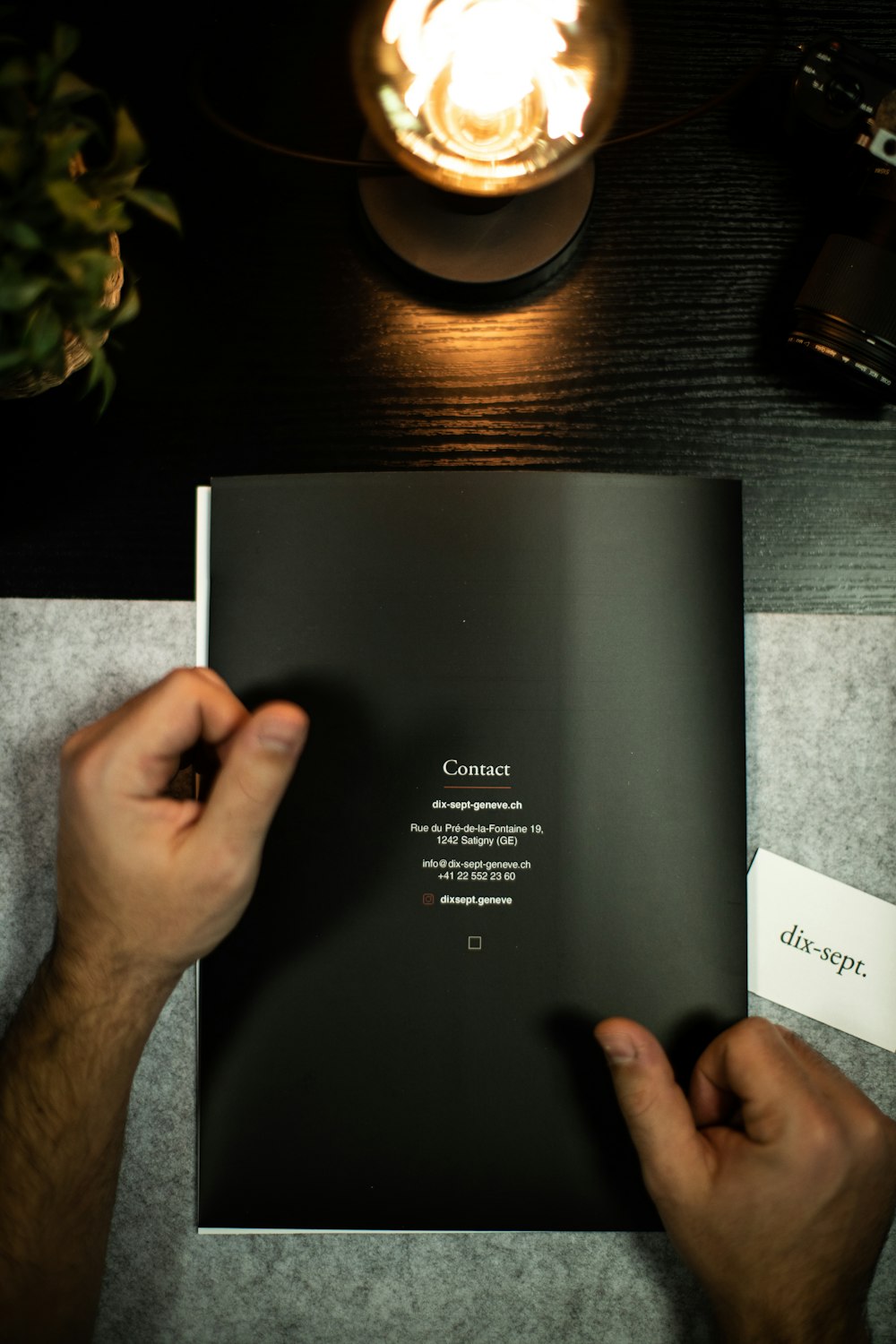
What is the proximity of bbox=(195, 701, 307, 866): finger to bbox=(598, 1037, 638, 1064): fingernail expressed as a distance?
0.77ft

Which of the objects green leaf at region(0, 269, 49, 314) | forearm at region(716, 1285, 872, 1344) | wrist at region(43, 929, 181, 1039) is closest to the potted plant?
green leaf at region(0, 269, 49, 314)

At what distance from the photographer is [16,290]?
401 millimetres

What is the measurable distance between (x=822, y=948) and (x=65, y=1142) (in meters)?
0.47

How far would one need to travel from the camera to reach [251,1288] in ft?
1.84

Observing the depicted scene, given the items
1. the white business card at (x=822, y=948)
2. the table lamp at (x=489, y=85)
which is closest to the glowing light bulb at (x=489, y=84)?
the table lamp at (x=489, y=85)

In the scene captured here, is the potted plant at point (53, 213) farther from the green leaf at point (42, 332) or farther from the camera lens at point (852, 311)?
the camera lens at point (852, 311)

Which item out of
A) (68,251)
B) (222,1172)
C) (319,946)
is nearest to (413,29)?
(68,251)

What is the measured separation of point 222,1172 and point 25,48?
0.72 meters

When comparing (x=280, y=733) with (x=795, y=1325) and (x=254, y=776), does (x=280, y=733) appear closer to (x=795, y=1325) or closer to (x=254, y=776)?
(x=254, y=776)

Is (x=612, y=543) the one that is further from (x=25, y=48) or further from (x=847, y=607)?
(x=25, y=48)

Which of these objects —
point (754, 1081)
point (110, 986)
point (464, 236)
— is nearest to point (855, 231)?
point (464, 236)

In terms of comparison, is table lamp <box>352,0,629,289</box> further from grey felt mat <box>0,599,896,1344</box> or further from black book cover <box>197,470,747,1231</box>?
grey felt mat <box>0,599,896,1344</box>

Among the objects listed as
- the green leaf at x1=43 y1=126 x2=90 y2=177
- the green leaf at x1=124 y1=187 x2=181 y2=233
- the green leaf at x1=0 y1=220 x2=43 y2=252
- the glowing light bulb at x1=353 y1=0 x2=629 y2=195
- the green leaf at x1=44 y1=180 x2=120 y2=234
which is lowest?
the green leaf at x1=0 y1=220 x2=43 y2=252

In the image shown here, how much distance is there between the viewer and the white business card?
22.5 inches
